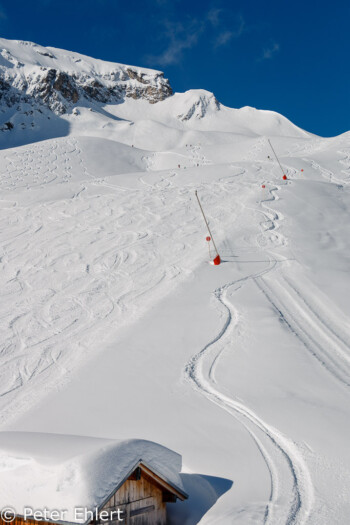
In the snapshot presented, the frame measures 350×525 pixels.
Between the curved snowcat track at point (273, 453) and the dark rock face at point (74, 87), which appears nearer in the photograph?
the curved snowcat track at point (273, 453)

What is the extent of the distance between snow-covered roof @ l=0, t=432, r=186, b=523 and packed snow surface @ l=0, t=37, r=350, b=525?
120 cm

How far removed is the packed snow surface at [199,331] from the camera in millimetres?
5469

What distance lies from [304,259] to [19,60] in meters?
104

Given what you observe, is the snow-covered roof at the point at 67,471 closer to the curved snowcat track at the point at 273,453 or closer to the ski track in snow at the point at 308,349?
the curved snowcat track at the point at 273,453

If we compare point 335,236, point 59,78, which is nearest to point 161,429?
point 335,236

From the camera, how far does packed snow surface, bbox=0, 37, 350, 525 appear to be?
215 inches

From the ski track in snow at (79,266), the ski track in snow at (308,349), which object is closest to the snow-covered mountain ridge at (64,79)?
the ski track in snow at (79,266)

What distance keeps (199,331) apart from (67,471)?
255 inches

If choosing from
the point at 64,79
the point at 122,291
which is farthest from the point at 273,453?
the point at 64,79

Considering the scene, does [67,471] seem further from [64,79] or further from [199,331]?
[64,79]

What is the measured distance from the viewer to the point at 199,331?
9.90 meters

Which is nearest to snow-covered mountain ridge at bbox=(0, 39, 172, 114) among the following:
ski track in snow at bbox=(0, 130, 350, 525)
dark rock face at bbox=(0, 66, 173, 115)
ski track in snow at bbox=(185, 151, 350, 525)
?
dark rock face at bbox=(0, 66, 173, 115)

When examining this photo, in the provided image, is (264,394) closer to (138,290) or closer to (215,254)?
(138,290)

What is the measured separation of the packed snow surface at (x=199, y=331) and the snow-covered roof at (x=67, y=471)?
1.20 m
